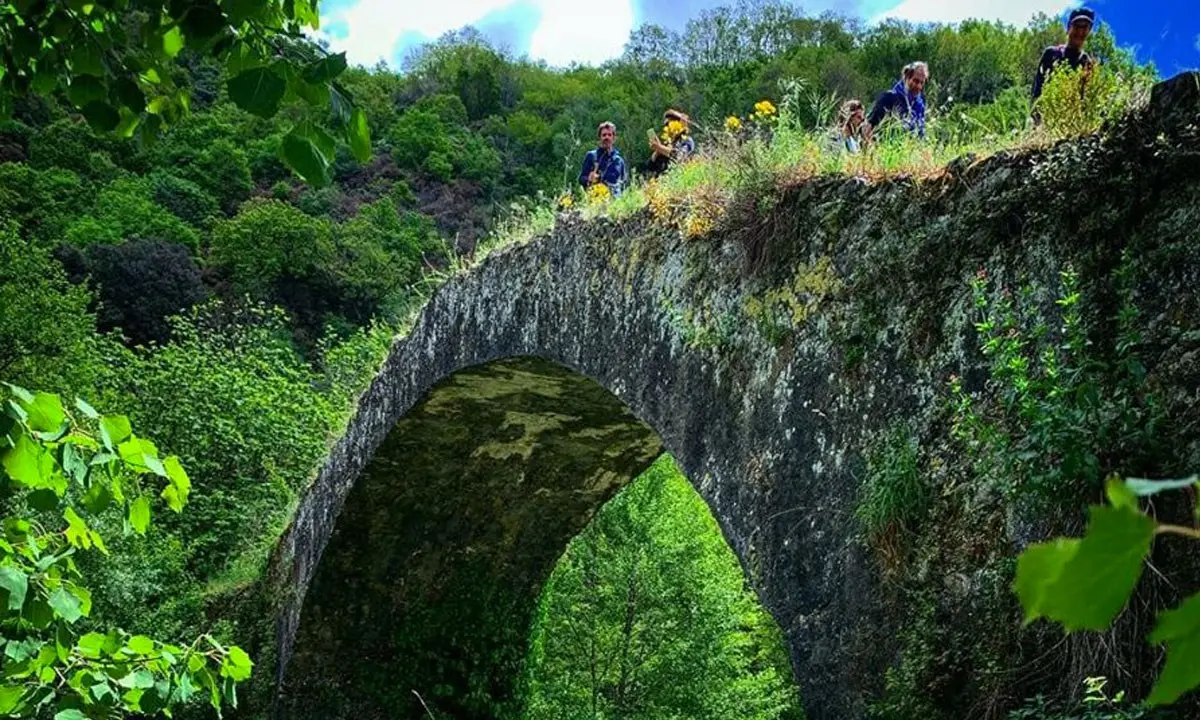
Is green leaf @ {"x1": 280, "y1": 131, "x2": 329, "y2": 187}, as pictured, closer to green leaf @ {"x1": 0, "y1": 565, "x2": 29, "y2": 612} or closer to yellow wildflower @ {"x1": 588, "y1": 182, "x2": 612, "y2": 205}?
green leaf @ {"x1": 0, "y1": 565, "x2": 29, "y2": 612}

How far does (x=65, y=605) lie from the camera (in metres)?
2.25

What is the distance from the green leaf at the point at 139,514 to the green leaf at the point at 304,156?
0.97 m

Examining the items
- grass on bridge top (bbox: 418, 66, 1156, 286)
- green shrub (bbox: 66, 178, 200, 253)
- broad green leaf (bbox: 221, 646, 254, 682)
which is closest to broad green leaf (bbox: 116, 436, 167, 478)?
broad green leaf (bbox: 221, 646, 254, 682)

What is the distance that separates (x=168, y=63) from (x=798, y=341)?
2242 mm

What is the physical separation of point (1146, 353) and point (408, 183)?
34.1 meters

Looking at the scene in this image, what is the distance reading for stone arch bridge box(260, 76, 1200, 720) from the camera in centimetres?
257

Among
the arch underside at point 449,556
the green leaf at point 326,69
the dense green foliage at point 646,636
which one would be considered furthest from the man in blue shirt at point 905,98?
the dense green foliage at point 646,636

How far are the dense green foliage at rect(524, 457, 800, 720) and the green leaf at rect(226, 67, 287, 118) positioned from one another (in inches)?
367

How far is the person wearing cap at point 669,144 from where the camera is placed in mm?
5828

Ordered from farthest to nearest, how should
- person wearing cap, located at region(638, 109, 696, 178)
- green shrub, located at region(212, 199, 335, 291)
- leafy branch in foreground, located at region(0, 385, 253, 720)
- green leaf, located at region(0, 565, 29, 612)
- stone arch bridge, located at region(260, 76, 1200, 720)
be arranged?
green shrub, located at region(212, 199, 335, 291)
person wearing cap, located at region(638, 109, 696, 178)
stone arch bridge, located at region(260, 76, 1200, 720)
leafy branch in foreground, located at region(0, 385, 253, 720)
green leaf, located at region(0, 565, 29, 612)

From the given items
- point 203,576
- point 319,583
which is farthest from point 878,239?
point 203,576

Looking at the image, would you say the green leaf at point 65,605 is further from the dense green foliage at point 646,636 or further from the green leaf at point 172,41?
the dense green foliage at point 646,636

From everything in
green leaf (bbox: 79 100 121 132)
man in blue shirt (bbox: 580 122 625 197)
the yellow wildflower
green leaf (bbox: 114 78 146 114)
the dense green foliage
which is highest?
man in blue shirt (bbox: 580 122 625 197)

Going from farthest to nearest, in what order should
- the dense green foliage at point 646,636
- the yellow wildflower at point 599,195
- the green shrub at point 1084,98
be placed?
the dense green foliage at point 646,636 < the yellow wildflower at point 599,195 < the green shrub at point 1084,98
